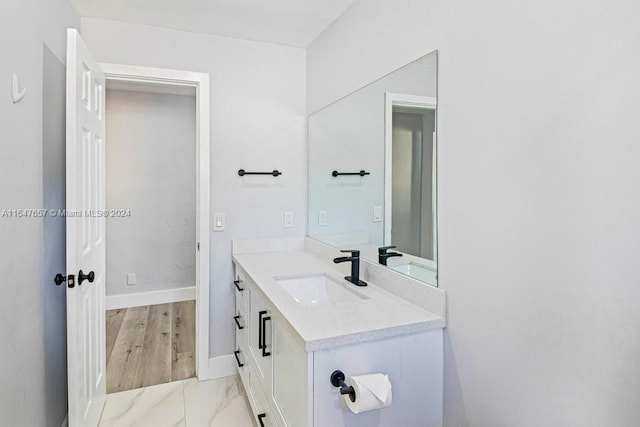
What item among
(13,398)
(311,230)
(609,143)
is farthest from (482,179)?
(13,398)

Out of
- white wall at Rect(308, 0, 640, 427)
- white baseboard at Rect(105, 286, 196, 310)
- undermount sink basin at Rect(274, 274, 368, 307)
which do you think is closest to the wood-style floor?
white baseboard at Rect(105, 286, 196, 310)

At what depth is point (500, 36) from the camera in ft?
3.92

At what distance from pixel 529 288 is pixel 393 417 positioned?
2.21ft

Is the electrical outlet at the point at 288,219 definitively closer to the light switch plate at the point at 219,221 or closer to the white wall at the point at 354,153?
the white wall at the point at 354,153

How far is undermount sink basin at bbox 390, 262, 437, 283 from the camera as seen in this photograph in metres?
1.54

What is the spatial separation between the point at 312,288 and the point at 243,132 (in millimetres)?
1241

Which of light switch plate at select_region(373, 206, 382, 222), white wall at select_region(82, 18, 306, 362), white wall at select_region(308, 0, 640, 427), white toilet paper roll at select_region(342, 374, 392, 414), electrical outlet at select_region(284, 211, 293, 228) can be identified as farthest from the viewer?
electrical outlet at select_region(284, 211, 293, 228)

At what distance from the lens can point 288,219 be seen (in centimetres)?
281

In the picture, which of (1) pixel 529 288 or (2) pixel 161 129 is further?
(2) pixel 161 129

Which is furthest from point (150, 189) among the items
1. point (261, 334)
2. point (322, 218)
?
point (261, 334)

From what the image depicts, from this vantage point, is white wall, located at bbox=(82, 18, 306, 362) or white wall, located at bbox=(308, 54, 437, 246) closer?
white wall, located at bbox=(308, 54, 437, 246)

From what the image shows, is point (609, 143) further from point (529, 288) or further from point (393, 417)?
point (393, 417)

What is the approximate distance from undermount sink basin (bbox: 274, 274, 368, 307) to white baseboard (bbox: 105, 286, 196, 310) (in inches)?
105

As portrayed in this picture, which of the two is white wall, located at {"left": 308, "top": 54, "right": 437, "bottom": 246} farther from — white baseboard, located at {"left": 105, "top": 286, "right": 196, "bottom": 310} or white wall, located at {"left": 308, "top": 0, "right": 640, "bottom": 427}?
A: white baseboard, located at {"left": 105, "top": 286, "right": 196, "bottom": 310}
